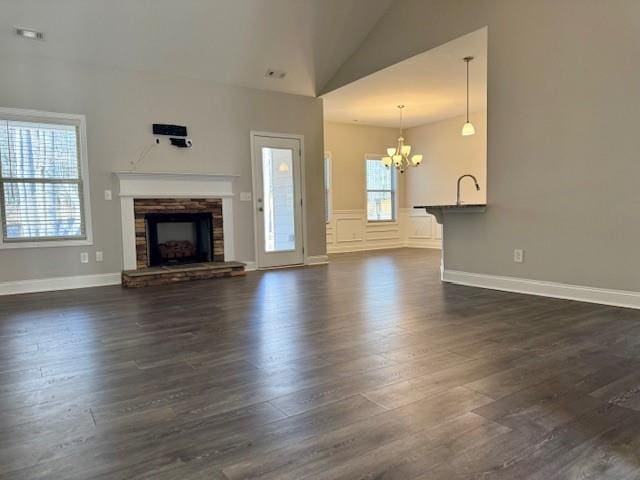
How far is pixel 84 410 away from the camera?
179cm

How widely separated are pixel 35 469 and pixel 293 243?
5523 millimetres

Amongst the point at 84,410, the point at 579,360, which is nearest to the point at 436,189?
the point at 579,360

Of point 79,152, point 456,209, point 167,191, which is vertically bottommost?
point 456,209

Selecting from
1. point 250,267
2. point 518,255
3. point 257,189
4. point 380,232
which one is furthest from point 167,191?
point 380,232

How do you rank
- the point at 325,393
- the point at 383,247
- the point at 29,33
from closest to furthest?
1. the point at 325,393
2. the point at 29,33
3. the point at 383,247

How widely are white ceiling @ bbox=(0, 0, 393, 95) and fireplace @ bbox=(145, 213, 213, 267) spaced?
1954mm

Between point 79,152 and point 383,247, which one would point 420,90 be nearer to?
point 383,247

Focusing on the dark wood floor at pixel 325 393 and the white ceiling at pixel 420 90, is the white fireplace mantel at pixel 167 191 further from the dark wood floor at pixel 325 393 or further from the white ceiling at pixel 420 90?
the white ceiling at pixel 420 90

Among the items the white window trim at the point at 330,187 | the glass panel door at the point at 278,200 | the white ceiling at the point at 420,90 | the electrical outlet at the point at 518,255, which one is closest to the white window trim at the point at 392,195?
the white ceiling at the point at 420,90

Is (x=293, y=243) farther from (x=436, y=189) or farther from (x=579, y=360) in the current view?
(x=579, y=360)

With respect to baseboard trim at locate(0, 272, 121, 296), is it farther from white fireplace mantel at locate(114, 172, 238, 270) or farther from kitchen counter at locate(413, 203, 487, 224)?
kitchen counter at locate(413, 203, 487, 224)

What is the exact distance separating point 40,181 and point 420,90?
5445mm

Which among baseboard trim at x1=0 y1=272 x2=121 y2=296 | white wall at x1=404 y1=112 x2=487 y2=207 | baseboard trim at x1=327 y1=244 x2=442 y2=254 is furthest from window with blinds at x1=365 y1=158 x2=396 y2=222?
baseboard trim at x1=0 y1=272 x2=121 y2=296

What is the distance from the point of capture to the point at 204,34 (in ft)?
17.1
